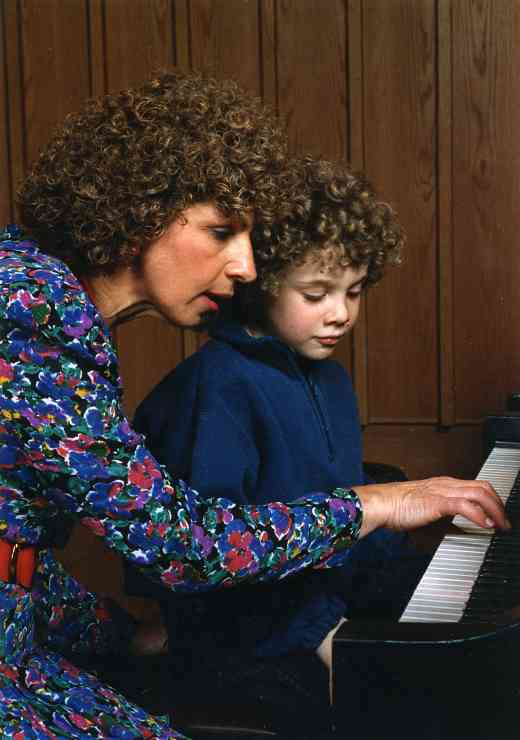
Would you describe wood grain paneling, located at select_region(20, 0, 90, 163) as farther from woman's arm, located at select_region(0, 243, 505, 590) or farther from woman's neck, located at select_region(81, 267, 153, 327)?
woman's arm, located at select_region(0, 243, 505, 590)

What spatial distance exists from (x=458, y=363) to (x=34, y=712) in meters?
2.93

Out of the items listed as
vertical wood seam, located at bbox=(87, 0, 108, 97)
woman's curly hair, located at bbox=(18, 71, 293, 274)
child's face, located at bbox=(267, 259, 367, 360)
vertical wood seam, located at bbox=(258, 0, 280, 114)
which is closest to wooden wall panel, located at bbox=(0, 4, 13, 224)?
vertical wood seam, located at bbox=(87, 0, 108, 97)

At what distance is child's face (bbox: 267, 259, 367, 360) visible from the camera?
2.07 meters

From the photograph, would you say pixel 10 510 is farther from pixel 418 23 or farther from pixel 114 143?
pixel 418 23

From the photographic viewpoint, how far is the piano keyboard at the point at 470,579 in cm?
142

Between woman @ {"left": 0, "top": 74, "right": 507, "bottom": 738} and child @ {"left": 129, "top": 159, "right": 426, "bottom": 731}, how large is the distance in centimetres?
26

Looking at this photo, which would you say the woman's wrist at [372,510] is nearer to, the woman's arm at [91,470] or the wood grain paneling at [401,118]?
the woman's arm at [91,470]

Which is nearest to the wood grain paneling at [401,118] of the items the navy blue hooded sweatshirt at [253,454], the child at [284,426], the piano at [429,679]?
the child at [284,426]

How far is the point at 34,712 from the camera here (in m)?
1.38

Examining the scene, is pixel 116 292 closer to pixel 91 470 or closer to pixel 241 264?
pixel 241 264

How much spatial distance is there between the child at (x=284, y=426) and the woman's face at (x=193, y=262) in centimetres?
31

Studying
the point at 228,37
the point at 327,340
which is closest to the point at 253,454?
the point at 327,340

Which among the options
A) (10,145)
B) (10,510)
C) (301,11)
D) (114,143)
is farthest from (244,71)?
(10,510)

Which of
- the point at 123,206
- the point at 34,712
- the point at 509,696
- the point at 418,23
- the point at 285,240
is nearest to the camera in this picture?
→ the point at 509,696
